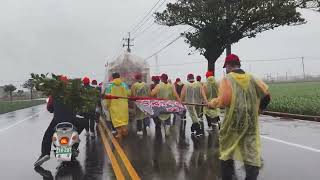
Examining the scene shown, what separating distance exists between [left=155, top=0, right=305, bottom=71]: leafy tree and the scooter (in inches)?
925

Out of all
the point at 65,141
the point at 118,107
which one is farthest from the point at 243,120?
the point at 118,107

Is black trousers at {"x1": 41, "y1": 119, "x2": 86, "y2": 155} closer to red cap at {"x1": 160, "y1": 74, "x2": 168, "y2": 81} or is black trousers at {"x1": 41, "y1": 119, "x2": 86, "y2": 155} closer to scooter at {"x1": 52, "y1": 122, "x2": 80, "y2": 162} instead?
scooter at {"x1": 52, "y1": 122, "x2": 80, "y2": 162}

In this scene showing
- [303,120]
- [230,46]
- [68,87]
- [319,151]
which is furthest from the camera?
[230,46]

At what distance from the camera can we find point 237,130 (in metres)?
7.14

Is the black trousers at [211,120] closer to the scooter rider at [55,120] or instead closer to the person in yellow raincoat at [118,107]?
the person in yellow raincoat at [118,107]

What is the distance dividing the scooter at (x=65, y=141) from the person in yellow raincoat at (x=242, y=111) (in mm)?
3403

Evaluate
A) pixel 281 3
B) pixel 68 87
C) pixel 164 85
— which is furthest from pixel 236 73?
pixel 281 3

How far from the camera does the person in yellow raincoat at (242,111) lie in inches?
276

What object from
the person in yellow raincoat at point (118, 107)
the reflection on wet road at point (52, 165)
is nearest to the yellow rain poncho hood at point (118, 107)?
the person in yellow raincoat at point (118, 107)

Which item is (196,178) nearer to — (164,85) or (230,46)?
(164,85)

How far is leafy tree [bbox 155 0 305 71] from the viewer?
32875 mm

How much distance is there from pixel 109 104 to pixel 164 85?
251 centimetres

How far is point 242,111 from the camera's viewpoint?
23.1 ft

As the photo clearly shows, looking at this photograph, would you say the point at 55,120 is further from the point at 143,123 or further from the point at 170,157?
the point at 143,123
